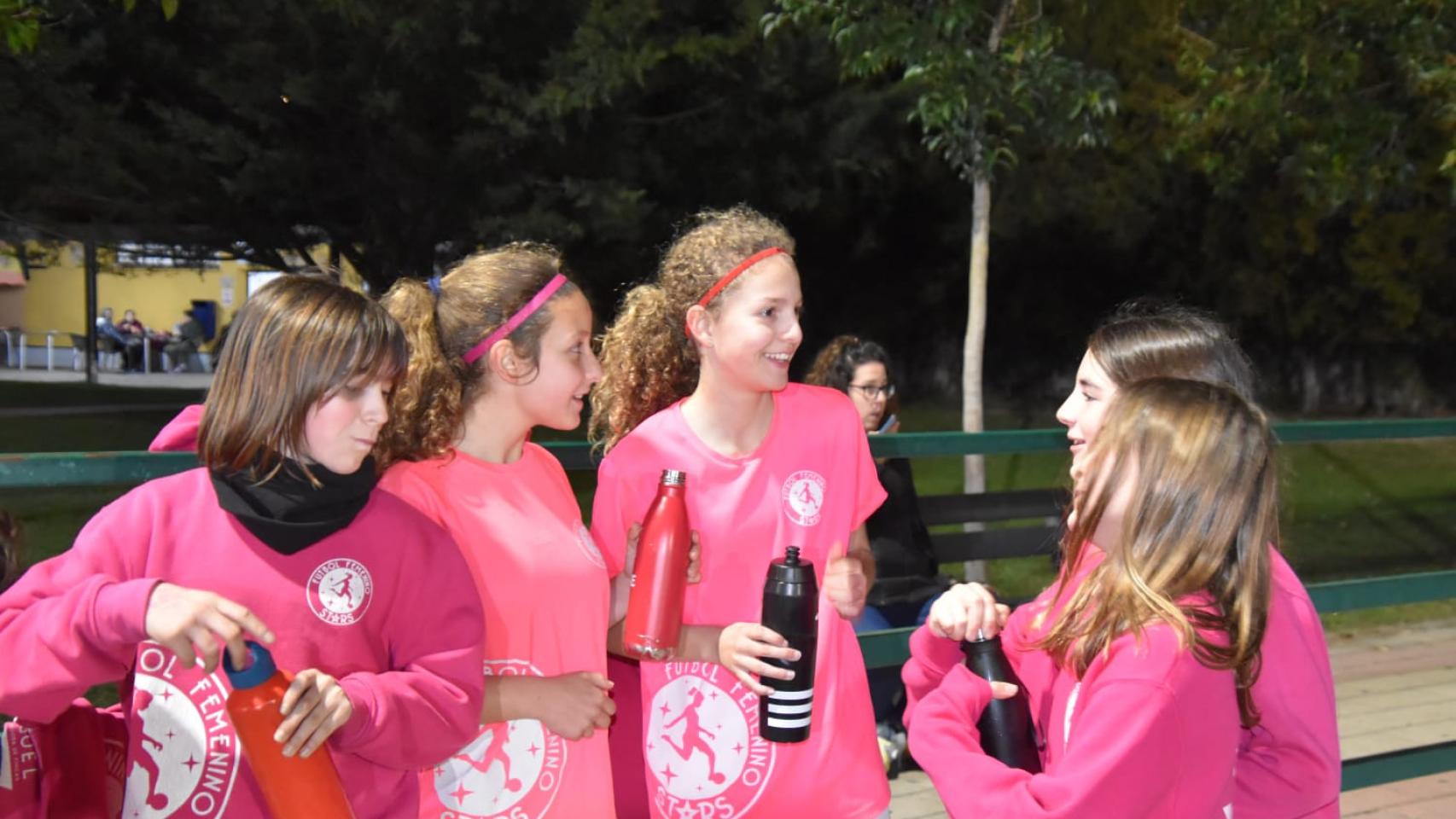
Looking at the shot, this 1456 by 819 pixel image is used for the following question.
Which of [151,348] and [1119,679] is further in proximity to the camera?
[151,348]

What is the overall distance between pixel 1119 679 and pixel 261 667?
1216mm

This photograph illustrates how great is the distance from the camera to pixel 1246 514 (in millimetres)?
2111

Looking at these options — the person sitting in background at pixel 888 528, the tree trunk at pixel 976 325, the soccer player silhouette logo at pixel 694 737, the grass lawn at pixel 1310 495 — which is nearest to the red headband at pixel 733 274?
the soccer player silhouette logo at pixel 694 737

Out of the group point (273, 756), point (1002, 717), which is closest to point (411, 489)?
point (273, 756)

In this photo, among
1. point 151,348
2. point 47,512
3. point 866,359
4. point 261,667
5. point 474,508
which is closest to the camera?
point 261,667

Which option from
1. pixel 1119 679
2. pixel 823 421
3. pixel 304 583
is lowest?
pixel 1119 679

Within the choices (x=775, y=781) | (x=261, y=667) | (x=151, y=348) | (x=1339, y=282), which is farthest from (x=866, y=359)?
(x=151, y=348)

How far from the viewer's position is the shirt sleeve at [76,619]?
191cm

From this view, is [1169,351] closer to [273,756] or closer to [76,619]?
[273,756]

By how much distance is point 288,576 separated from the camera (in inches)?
82.4

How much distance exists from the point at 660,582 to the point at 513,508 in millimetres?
305

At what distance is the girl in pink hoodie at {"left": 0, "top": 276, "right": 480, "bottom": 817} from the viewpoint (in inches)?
80.0

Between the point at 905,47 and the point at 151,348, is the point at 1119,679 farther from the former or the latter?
the point at 151,348

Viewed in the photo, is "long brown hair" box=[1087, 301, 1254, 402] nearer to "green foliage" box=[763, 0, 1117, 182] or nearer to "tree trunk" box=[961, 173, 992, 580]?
"green foliage" box=[763, 0, 1117, 182]
